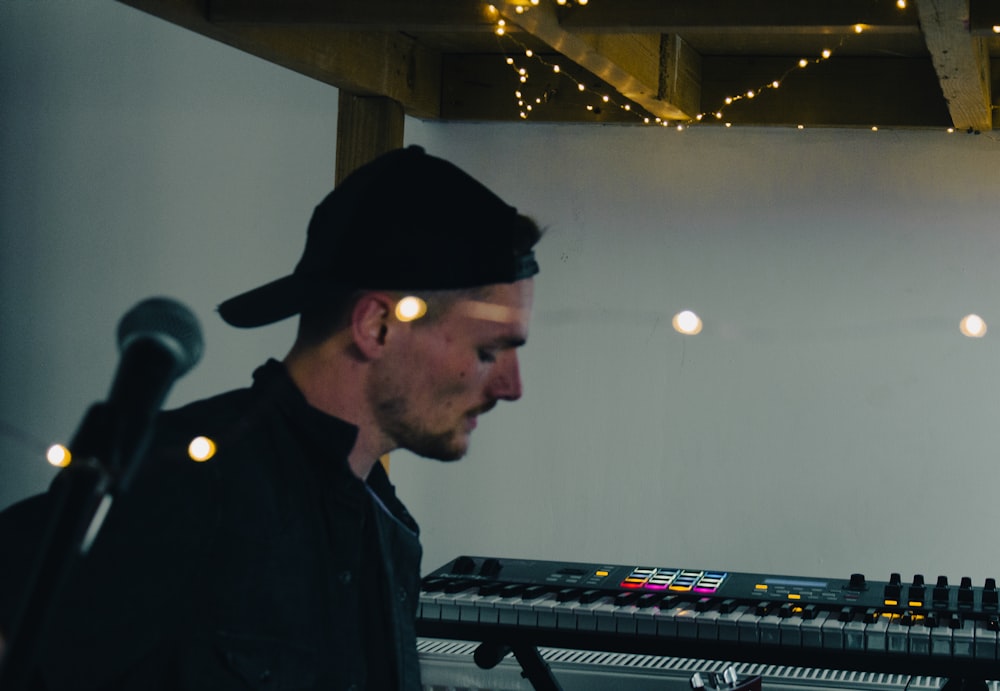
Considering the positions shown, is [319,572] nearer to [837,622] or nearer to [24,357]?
[837,622]

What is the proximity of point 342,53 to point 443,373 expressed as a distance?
91.0 inches

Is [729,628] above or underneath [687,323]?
underneath

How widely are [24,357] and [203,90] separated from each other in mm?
1142

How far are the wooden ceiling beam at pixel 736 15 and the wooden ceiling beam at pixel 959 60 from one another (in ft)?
0.43

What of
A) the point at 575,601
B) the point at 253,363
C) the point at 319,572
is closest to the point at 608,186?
the point at 253,363

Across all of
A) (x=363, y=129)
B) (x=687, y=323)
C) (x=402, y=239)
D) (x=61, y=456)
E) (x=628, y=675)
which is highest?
(x=363, y=129)

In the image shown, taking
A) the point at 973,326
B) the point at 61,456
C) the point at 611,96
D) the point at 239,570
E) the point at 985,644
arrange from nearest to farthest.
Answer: the point at 239,570, the point at 61,456, the point at 985,644, the point at 973,326, the point at 611,96

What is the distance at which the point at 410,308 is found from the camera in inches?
52.9

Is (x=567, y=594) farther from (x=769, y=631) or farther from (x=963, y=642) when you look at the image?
(x=963, y=642)

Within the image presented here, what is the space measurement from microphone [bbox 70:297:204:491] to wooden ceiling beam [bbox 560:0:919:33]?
7.42 ft

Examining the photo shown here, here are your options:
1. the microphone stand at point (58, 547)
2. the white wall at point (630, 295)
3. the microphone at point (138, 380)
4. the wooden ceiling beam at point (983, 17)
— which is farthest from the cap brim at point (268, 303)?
the white wall at point (630, 295)

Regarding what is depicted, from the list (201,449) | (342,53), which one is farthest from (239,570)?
(342,53)

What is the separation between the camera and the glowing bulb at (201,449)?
1.23m

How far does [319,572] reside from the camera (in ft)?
4.39
